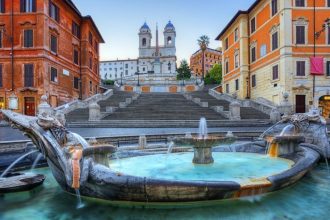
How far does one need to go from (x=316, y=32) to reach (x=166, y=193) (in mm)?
31554

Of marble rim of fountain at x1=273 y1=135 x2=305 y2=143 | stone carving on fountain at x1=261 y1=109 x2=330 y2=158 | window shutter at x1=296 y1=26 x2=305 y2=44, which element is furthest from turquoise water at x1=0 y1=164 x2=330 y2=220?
window shutter at x1=296 y1=26 x2=305 y2=44

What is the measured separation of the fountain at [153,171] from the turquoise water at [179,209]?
18cm

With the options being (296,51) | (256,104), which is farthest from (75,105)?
(296,51)

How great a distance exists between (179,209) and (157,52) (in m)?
121

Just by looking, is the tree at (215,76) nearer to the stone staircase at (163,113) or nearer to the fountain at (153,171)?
the stone staircase at (163,113)

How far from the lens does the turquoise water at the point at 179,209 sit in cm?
562

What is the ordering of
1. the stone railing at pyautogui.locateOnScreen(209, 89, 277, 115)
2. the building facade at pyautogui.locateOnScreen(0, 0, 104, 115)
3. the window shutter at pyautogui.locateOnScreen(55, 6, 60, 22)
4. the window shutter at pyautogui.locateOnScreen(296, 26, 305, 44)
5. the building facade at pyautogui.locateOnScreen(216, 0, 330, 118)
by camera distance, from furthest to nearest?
the window shutter at pyautogui.locateOnScreen(55, 6, 60, 22)
the building facade at pyautogui.locateOnScreen(0, 0, 104, 115)
the window shutter at pyautogui.locateOnScreen(296, 26, 305, 44)
the building facade at pyautogui.locateOnScreen(216, 0, 330, 118)
the stone railing at pyautogui.locateOnScreen(209, 89, 277, 115)

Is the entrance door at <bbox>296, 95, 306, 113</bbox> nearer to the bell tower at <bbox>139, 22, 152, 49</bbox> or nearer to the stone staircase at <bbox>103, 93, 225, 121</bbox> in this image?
the stone staircase at <bbox>103, 93, 225, 121</bbox>

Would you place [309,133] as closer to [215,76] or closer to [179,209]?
[179,209]

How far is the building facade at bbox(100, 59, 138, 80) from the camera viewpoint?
482 feet

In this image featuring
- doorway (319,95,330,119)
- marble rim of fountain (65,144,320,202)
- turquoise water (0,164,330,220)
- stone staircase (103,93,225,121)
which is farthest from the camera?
doorway (319,95,330,119)

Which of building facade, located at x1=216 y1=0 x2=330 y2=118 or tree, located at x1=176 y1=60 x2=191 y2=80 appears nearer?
building facade, located at x1=216 y1=0 x2=330 y2=118

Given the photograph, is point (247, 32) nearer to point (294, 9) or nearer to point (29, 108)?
point (294, 9)

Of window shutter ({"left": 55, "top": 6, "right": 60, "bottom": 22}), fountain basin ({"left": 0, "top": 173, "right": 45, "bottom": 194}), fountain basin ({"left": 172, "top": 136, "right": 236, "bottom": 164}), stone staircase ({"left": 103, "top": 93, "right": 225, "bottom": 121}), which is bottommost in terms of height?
fountain basin ({"left": 0, "top": 173, "right": 45, "bottom": 194})
